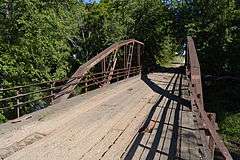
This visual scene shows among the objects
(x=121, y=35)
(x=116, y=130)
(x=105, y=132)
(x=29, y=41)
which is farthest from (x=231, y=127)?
(x=105, y=132)

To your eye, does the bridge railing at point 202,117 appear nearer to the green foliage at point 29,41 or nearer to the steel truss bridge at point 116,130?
the steel truss bridge at point 116,130

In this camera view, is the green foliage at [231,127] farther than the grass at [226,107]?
Yes

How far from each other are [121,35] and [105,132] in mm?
27923

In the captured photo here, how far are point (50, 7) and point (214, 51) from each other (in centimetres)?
1339

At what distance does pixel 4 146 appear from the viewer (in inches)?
288

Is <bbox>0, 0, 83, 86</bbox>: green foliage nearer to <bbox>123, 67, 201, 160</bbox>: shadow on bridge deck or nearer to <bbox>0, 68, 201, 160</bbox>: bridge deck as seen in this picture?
<bbox>0, 68, 201, 160</bbox>: bridge deck

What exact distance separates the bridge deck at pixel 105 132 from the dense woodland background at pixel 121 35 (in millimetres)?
12940

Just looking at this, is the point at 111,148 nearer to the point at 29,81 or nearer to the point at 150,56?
the point at 29,81

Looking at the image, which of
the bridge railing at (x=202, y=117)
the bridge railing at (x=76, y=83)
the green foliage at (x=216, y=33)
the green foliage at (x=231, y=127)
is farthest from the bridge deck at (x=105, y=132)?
the green foliage at (x=216, y=33)

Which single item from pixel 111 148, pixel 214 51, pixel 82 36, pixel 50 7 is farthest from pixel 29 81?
pixel 111 148

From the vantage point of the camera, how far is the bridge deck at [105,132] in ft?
22.7

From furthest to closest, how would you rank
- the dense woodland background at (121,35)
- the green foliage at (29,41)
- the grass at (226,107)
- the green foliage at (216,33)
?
the green foliage at (216,33), the dense woodland background at (121,35), the green foliage at (29,41), the grass at (226,107)

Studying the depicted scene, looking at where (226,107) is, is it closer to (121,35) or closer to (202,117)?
(121,35)

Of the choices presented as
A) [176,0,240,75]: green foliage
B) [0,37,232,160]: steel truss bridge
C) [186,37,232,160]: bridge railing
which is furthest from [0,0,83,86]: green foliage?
[186,37,232,160]: bridge railing
